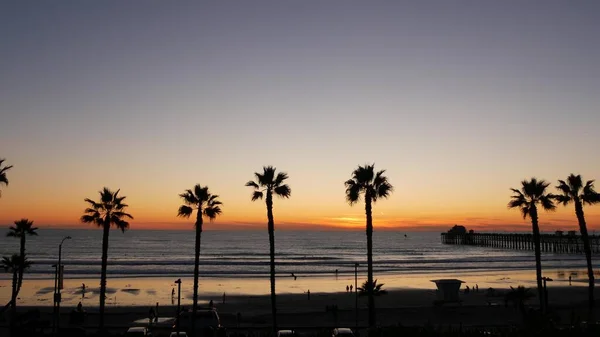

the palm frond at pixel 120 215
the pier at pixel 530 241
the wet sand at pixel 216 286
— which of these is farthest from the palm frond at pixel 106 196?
the pier at pixel 530 241

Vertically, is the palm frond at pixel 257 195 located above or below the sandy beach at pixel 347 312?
above

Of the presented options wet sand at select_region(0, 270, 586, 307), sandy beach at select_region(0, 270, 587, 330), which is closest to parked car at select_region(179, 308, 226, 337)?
sandy beach at select_region(0, 270, 587, 330)

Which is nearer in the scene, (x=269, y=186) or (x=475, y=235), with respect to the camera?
(x=269, y=186)

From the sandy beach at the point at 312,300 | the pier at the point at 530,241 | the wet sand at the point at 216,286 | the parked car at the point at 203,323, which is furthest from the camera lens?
the pier at the point at 530,241

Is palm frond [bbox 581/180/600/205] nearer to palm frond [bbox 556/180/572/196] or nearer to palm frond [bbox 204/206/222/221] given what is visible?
palm frond [bbox 556/180/572/196]

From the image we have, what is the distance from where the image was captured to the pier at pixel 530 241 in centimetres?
14001

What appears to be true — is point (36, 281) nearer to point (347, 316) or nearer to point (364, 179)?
point (347, 316)

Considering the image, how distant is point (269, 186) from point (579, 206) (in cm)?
2139

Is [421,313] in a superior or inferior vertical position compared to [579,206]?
inferior

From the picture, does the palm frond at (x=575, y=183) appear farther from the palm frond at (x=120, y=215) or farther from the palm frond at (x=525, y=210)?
the palm frond at (x=120, y=215)

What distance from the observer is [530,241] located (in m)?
Result: 156

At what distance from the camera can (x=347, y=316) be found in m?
42.6

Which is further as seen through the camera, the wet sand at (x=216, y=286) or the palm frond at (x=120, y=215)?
the wet sand at (x=216, y=286)

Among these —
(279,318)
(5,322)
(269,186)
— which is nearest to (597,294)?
(279,318)
